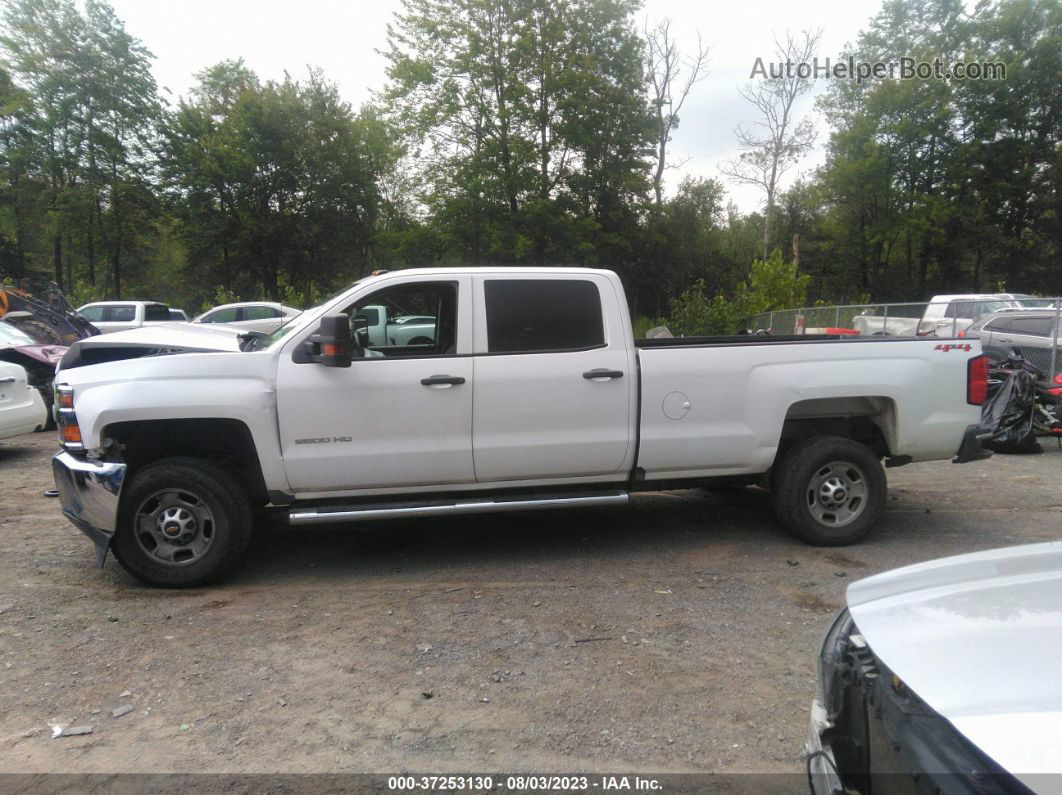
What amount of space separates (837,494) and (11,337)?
1158 cm

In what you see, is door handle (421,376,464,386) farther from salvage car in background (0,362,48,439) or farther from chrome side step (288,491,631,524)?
salvage car in background (0,362,48,439)

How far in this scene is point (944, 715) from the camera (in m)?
1.63

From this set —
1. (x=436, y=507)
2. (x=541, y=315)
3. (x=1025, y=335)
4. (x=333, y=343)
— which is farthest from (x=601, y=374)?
(x=1025, y=335)

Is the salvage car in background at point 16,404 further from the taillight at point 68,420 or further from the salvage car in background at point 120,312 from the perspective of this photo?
the salvage car in background at point 120,312

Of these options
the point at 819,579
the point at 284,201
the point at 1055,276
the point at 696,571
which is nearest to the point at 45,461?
the point at 696,571

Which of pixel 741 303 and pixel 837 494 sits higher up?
pixel 741 303

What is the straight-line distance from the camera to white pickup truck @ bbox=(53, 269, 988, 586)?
464 cm

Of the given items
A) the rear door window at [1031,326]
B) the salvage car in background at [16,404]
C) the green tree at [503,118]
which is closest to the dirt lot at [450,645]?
the salvage car in background at [16,404]

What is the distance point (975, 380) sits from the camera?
17.7ft

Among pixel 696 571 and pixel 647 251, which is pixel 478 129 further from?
pixel 696 571

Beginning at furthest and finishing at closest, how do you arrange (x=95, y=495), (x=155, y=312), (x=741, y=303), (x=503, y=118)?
(x=503, y=118) < (x=741, y=303) < (x=155, y=312) < (x=95, y=495)

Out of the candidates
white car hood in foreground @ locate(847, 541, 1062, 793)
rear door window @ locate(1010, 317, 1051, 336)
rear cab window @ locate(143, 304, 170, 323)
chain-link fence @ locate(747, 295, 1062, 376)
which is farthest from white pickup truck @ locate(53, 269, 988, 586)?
rear cab window @ locate(143, 304, 170, 323)

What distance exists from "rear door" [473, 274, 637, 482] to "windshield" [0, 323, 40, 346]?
9.25 meters

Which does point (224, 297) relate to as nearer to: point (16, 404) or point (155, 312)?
point (155, 312)
